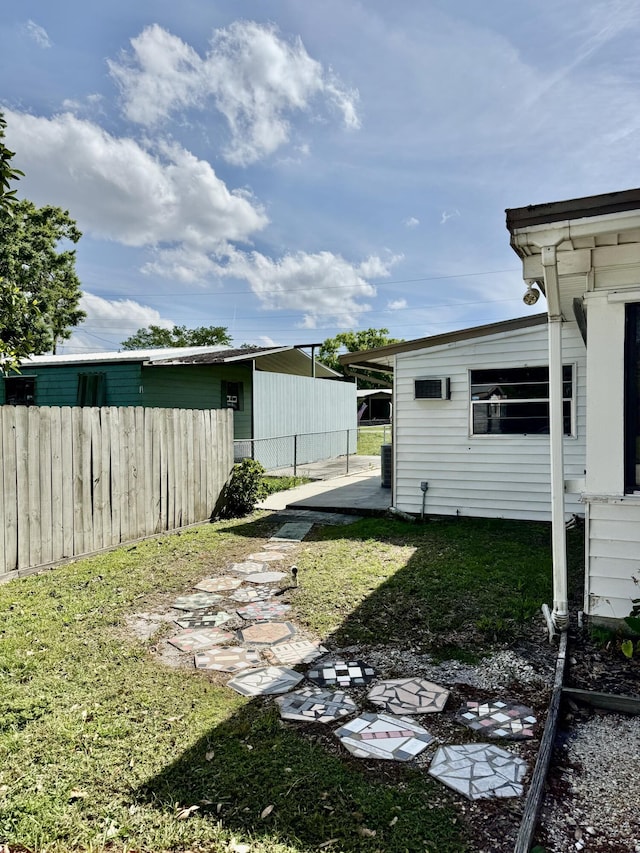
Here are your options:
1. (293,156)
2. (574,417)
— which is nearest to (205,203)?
(293,156)

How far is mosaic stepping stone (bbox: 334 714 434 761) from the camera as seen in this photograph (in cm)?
232

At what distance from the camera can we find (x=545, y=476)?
704 cm

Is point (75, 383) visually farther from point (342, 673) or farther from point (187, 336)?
point (187, 336)

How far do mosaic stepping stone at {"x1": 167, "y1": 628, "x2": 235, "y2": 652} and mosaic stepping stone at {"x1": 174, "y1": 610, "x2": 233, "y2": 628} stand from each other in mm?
90

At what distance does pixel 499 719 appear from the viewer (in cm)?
259

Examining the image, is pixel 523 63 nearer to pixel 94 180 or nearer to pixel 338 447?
pixel 338 447

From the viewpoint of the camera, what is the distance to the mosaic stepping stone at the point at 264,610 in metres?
4.15

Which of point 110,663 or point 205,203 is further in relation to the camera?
point 205,203

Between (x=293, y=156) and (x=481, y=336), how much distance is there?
809 centimetres

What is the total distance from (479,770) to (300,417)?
1345 centimetres

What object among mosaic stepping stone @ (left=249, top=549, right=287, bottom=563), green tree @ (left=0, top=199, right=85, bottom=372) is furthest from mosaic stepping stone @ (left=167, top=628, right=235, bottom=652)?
green tree @ (left=0, top=199, right=85, bottom=372)

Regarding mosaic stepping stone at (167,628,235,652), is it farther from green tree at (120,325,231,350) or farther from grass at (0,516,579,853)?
green tree at (120,325,231,350)

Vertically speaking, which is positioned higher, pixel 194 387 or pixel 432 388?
pixel 194 387

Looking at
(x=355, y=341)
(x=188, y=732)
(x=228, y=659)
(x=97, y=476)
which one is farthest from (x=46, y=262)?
(x=188, y=732)
